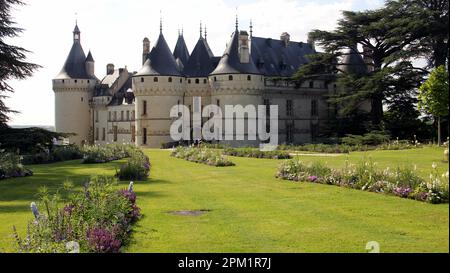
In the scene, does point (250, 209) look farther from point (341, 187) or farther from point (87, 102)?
point (87, 102)

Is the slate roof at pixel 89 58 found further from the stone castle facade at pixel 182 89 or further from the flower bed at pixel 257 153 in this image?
the flower bed at pixel 257 153

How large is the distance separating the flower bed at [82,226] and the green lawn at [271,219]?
19.4 inches

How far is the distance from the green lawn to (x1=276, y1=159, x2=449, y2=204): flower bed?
37 cm

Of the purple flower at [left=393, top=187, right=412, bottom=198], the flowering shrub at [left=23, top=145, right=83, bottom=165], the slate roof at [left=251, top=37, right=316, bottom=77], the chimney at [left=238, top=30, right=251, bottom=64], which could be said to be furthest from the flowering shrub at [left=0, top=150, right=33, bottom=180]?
the slate roof at [left=251, top=37, right=316, bottom=77]

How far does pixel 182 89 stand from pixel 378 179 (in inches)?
1409

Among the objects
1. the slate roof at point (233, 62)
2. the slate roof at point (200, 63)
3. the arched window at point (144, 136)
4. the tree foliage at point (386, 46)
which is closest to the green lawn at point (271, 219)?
the tree foliage at point (386, 46)

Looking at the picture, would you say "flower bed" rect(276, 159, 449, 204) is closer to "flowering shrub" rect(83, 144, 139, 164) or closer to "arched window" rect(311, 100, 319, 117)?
"flowering shrub" rect(83, 144, 139, 164)

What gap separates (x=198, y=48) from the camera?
167 ft

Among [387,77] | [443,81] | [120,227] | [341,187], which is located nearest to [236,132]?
[387,77]

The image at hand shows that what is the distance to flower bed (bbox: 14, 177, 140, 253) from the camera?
6926mm

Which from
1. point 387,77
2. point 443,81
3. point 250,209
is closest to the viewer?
point 250,209

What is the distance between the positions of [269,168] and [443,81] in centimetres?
797

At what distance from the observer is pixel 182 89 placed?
48500mm

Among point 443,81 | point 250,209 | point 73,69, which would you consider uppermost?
point 73,69
